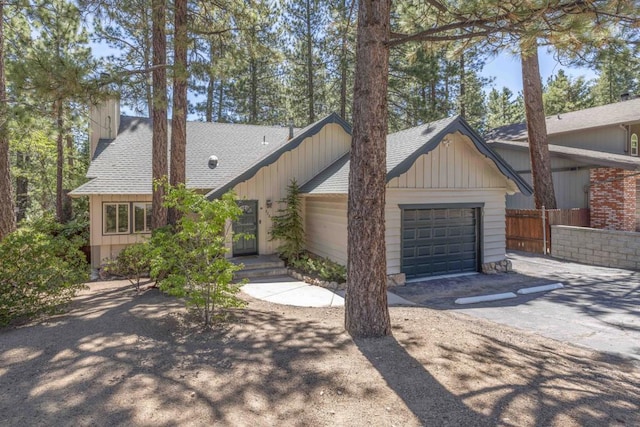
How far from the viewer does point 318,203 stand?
11.4m

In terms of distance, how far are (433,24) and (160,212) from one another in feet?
24.9

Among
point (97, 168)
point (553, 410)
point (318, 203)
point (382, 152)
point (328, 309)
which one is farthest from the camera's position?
point (97, 168)

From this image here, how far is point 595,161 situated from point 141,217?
17016mm

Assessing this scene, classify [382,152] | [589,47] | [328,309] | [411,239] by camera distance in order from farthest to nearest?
1. [411,239]
2. [328,309]
3. [589,47]
4. [382,152]

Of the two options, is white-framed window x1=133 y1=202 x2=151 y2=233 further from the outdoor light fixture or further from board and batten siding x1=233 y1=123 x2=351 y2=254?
board and batten siding x1=233 y1=123 x2=351 y2=254

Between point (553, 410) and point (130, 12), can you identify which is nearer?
point (553, 410)

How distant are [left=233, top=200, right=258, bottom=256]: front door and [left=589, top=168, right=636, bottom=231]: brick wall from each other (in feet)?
43.0

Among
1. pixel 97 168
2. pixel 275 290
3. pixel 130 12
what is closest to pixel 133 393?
pixel 275 290

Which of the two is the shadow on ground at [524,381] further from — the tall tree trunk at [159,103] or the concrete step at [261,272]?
the tall tree trunk at [159,103]

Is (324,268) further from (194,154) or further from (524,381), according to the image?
(194,154)

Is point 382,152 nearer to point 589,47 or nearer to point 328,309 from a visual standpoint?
point 328,309

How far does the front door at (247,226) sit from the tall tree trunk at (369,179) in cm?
720

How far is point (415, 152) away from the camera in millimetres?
9016

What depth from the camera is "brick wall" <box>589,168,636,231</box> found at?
1378cm
